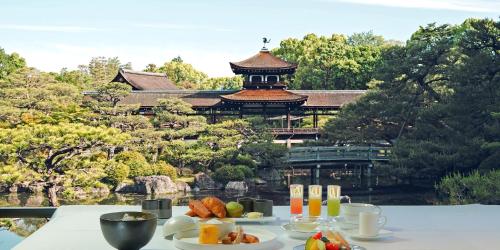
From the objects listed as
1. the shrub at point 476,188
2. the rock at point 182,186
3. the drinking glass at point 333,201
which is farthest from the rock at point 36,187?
the drinking glass at point 333,201

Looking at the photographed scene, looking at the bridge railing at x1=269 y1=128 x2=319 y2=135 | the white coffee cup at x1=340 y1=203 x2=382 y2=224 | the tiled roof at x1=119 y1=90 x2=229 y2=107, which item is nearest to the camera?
the white coffee cup at x1=340 y1=203 x2=382 y2=224

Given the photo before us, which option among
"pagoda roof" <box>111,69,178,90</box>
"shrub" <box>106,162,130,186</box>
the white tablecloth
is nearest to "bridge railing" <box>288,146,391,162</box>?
"shrub" <box>106,162,130,186</box>

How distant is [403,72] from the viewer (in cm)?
951

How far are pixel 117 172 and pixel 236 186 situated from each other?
5.90 ft

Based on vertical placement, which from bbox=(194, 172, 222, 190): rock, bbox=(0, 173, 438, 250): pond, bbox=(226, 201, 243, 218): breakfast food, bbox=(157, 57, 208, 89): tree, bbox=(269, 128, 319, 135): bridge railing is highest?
bbox=(157, 57, 208, 89): tree

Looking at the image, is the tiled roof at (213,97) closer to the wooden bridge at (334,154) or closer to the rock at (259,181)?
the wooden bridge at (334,154)

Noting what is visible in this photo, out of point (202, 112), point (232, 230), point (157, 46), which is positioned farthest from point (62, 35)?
point (232, 230)

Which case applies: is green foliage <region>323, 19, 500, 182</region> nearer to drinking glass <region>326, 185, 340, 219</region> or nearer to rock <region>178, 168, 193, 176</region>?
rock <region>178, 168, 193, 176</region>

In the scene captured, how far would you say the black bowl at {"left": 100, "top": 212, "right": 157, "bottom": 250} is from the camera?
0.99 meters

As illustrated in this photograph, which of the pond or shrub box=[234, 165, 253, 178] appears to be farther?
shrub box=[234, 165, 253, 178]

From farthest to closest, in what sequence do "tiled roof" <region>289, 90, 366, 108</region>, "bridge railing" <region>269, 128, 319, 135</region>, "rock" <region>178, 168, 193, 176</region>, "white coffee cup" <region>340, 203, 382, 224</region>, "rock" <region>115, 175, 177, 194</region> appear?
1. "tiled roof" <region>289, 90, 366, 108</region>
2. "bridge railing" <region>269, 128, 319, 135</region>
3. "rock" <region>178, 168, 193, 176</region>
4. "rock" <region>115, 175, 177, 194</region>
5. "white coffee cup" <region>340, 203, 382, 224</region>

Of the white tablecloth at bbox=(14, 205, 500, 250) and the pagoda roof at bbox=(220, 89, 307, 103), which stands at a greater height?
the pagoda roof at bbox=(220, 89, 307, 103)

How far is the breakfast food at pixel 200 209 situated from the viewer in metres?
1.33

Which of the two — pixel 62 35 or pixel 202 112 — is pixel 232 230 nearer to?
pixel 202 112
